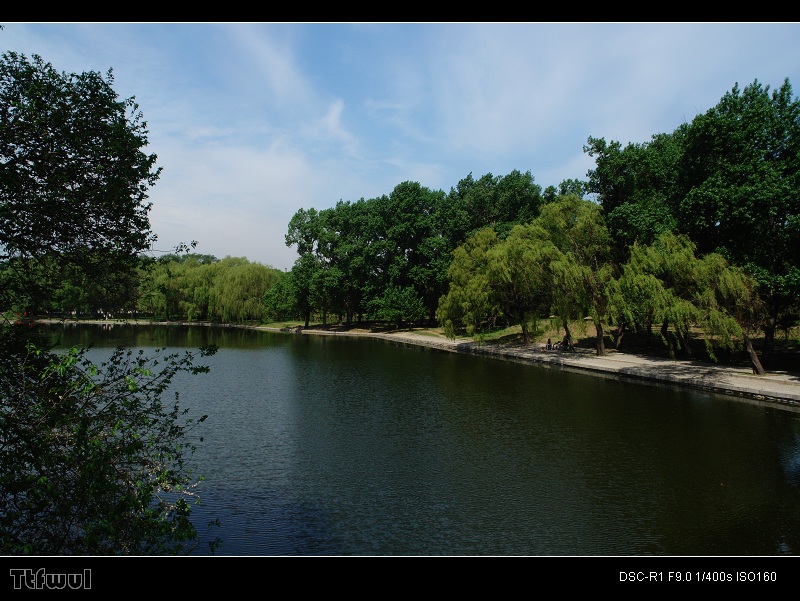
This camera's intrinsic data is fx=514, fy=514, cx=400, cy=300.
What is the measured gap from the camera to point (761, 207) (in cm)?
2134

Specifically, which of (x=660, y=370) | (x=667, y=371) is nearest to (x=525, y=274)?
(x=660, y=370)

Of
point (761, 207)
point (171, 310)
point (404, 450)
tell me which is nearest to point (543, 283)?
point (761, 207)

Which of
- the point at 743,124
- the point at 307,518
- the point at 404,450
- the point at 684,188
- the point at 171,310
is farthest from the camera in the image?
the point at 171,310

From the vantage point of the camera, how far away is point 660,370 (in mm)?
25547

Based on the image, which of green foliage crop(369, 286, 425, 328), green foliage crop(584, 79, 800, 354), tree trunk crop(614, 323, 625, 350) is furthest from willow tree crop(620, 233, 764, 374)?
→ green foliage crop(369, 286, 425, 328)

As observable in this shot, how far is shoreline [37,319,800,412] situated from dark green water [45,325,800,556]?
107 centimetres

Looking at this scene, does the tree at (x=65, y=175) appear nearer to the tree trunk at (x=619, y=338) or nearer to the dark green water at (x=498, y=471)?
the dark green water at (x=498, y=471)

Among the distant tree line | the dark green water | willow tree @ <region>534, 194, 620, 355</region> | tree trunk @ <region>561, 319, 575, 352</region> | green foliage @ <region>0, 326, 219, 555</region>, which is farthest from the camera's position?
tree trunk @ <region>561, 319, 575, 352</region>

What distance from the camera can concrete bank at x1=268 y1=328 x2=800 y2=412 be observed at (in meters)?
20.0

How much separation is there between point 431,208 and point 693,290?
35846 mm

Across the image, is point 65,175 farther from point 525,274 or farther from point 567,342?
point 567,342

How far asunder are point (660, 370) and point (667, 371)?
1.37ft

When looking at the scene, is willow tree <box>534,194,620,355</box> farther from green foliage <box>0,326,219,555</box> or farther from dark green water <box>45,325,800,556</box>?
green foliage <box>0,326,219,555</box>
